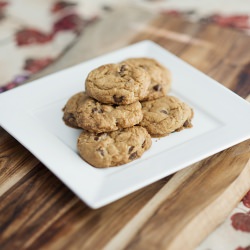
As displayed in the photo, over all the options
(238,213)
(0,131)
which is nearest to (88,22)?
(0,131)

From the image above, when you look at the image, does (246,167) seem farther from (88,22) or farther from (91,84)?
(88,22)

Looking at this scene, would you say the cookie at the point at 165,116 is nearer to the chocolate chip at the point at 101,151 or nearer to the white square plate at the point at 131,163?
the white square plate at the point at 131,163

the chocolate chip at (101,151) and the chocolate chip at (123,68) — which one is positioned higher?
the chocolate chip at (123,68)

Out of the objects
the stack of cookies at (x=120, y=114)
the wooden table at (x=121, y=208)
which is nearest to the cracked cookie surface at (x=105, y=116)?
the stack of cookies at (x=120, y=114)

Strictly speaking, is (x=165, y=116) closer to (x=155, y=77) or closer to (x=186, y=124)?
(x=186, y=124)

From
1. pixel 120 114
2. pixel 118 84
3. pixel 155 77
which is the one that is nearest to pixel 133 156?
pixel 120 114

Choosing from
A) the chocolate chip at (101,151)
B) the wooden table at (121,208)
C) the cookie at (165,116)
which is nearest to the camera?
the wooden table at (121,208)

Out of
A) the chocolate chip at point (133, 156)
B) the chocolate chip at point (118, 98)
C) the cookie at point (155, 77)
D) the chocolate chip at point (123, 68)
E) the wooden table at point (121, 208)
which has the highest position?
the chocolate chip at point (123, 68)

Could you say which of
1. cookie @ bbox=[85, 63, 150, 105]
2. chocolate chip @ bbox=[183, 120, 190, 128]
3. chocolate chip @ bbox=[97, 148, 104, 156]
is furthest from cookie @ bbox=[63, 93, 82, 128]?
chocolate chip @ bbox=[183, 120, 190, 128]
